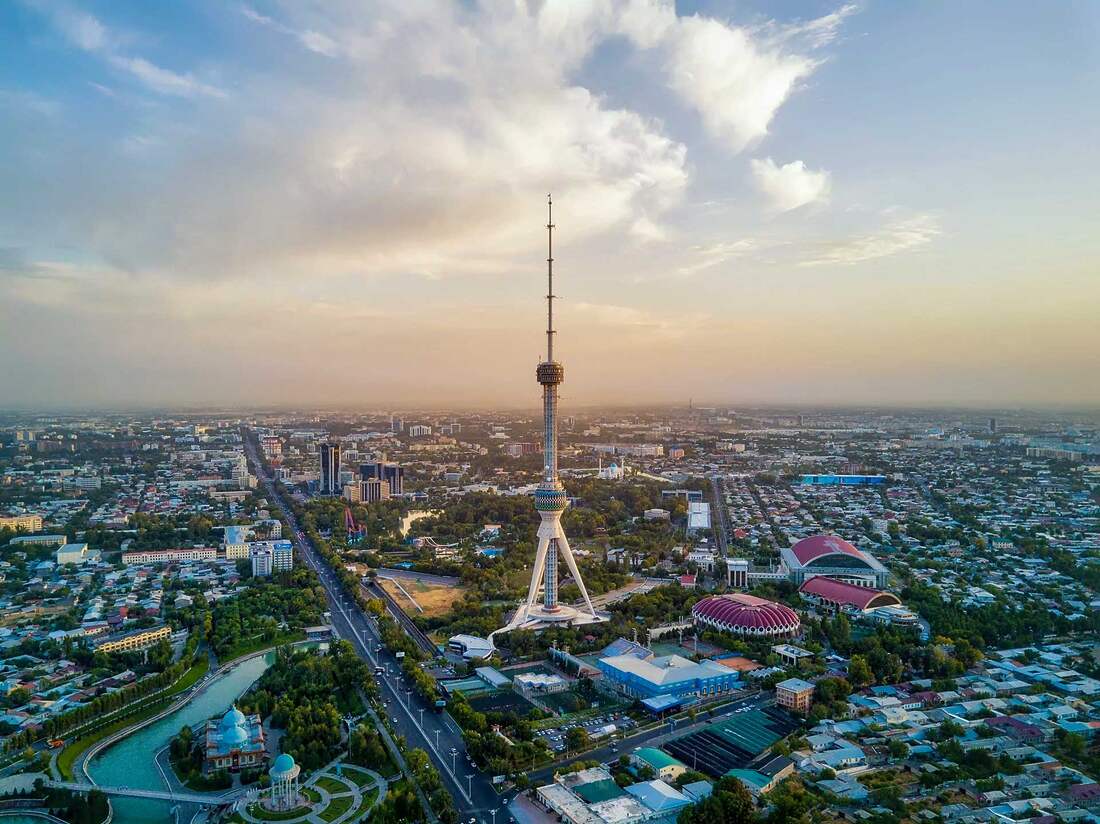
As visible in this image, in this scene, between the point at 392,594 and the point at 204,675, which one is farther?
the point at 392,594

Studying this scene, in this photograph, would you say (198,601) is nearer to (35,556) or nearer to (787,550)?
(35,556)

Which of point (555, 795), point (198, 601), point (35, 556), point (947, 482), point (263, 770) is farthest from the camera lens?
point (947, 482)

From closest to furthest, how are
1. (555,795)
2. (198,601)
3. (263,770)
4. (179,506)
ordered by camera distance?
1. (555,795)
2. (263,770)
3. (198,601)
4. (179,506)

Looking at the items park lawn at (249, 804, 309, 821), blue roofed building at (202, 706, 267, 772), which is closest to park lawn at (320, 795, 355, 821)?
park lawn at (249, 804, 309, 821)

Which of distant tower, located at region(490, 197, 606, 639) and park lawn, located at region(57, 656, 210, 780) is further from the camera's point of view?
distant tower, located at region(490, 197, 606, 639)

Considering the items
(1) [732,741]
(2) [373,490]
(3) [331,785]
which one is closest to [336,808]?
(3) [331,785]

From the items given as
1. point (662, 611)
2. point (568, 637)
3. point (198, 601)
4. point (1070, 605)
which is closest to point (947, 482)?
point (1070, 605)

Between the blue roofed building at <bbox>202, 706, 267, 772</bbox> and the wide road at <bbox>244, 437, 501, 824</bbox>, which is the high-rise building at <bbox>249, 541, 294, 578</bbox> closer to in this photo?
the wide road at <bbox>244, 437, 501, 824</bbox>
